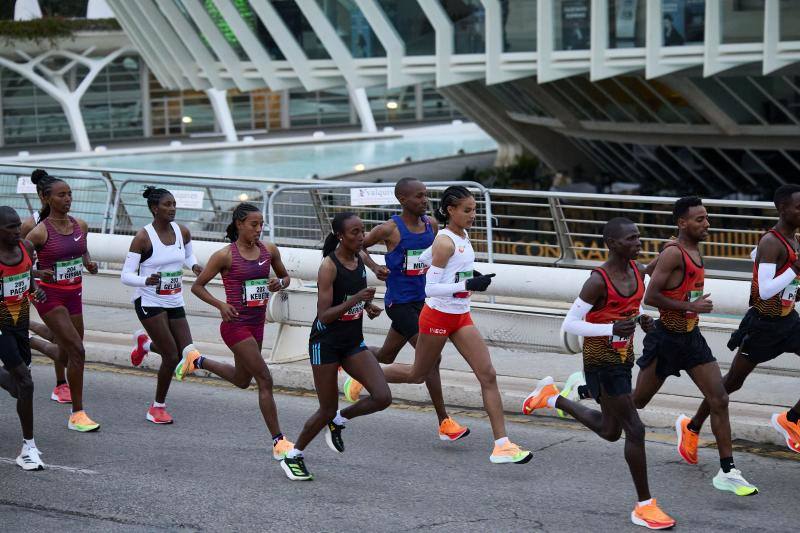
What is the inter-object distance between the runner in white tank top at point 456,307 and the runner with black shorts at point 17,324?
107 inches

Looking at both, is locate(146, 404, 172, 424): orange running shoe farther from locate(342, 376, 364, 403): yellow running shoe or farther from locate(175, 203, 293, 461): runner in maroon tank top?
locate(342, 376, 364, 403): yellow running shoe

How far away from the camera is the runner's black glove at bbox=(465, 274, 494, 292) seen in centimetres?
796

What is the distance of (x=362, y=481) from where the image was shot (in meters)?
8.03

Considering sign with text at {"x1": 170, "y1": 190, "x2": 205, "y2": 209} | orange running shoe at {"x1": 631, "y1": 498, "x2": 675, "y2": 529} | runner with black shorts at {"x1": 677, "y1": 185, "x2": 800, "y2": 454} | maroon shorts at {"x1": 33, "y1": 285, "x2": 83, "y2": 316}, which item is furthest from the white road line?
sign with text at {"x1": 170, "y1": 190, "x2": 205, "y2": 209}

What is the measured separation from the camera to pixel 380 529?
702 centimetres

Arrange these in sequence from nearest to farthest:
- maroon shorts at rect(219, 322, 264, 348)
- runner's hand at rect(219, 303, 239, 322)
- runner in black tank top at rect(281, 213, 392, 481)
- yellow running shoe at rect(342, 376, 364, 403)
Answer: runner in black tank top at rect(281, 213, 392, 481) < runner's hand at rect(219, 303, 239, 322) < maroon shorts at rect(219, 322, 264, 348) < yellow running shoe at rect(342, 376, 364, 403)

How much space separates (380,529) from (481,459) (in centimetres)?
168

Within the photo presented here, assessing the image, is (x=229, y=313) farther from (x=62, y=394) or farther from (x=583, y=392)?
(x=62, y=394)

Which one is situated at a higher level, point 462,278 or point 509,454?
point 462,278

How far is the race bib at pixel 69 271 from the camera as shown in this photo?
9820 millimetres

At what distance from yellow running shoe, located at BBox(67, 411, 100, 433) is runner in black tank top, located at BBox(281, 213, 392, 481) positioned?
210cm

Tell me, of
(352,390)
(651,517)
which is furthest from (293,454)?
(651,517)

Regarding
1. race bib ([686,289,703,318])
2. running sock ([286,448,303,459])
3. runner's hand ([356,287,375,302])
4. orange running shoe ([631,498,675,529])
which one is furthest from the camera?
running sock ([286,448,303,459])

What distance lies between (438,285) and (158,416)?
2773 millimetres
